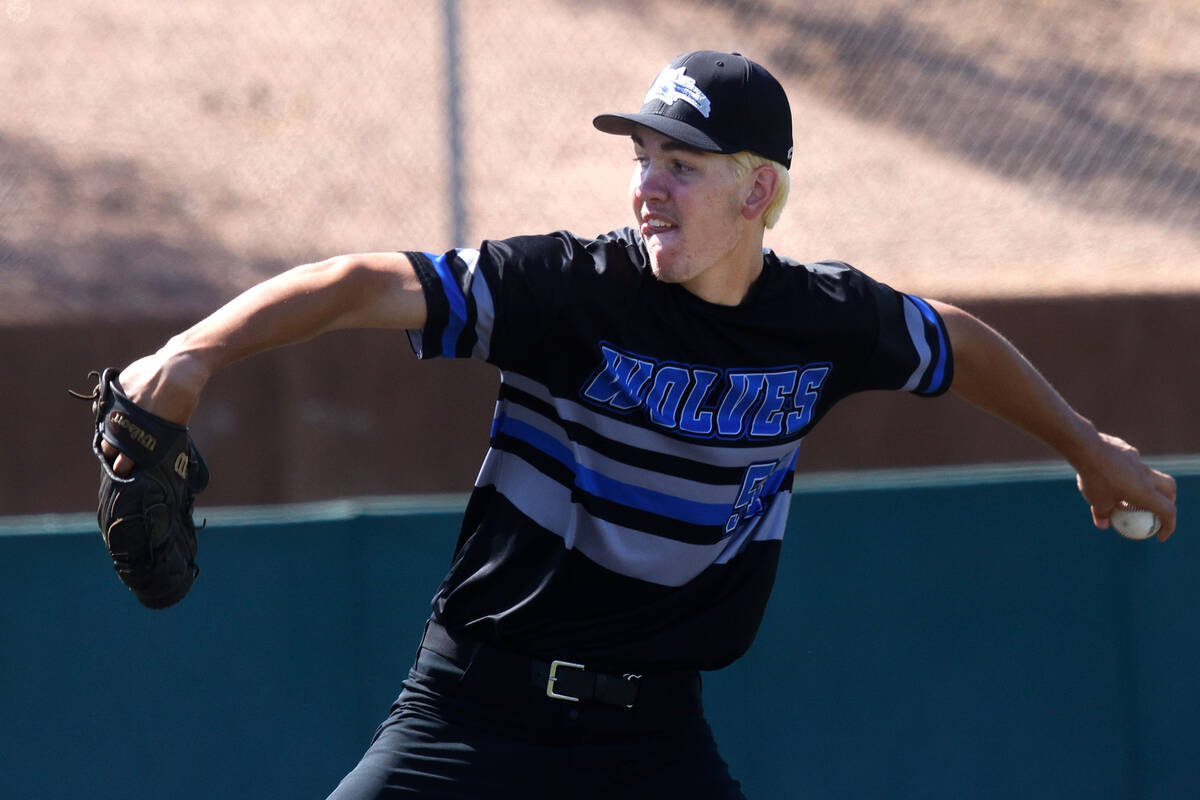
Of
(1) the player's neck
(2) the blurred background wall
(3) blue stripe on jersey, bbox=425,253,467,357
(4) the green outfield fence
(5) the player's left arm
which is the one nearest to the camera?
(3) blue stripe on jersey, bbox=425,253,467,357

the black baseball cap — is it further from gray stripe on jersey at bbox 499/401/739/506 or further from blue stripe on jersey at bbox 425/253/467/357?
gray stripe on jersey at bbox 499/401/739/506

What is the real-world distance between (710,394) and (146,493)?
3.98 feet

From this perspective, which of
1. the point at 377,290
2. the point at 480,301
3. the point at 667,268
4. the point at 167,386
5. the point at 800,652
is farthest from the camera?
the point at 800,652

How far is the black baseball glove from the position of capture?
2490 mm

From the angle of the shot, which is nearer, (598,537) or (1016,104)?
(598,537)

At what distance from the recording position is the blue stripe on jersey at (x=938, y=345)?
3.39m

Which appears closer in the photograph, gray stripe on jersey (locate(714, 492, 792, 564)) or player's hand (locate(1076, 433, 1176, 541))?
gray stripe on jersey (locate(714, 492, 792, 564))

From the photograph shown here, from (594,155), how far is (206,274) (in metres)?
1.56

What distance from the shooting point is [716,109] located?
304 cm

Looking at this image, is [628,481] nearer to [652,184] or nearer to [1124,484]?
[652,184]

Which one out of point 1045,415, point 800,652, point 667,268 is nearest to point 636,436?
point 667,268

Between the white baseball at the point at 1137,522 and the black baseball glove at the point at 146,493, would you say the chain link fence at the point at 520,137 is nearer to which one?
the white baseball at the point at 1137,522

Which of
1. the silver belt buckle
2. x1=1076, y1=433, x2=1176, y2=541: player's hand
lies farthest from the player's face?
x1=1076, y1=433, x2=1176, y2=541: player's hand

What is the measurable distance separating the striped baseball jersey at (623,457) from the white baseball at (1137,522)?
0.98 metres
